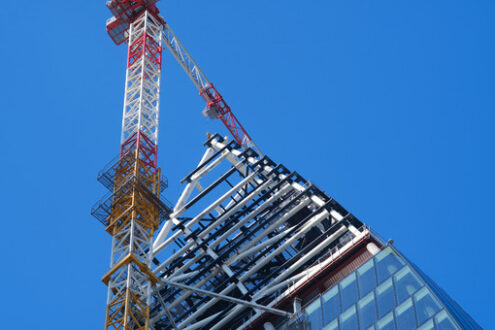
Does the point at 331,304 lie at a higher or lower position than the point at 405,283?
higher

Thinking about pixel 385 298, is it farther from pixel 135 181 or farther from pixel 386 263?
pixel 135 181

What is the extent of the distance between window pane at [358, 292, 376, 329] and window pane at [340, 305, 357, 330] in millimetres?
435

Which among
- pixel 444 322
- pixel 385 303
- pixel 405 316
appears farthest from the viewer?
pixel 385 303

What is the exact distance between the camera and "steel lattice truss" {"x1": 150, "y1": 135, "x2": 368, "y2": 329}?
74750 millimetres

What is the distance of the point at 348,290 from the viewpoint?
67562mm

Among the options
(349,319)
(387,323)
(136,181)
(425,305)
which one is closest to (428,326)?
(425,305)

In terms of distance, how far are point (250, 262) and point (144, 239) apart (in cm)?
928

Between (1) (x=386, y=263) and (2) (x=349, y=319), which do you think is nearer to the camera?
(2) (x=349, y=319)

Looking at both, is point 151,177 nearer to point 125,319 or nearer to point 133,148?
point 133,148

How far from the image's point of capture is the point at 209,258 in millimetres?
80625

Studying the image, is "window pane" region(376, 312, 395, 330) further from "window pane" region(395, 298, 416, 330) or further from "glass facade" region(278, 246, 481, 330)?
"window pane" region(395, 298, 416, 330)

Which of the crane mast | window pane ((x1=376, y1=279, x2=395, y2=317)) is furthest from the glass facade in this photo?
the crane mast

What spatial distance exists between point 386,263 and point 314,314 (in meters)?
5.83

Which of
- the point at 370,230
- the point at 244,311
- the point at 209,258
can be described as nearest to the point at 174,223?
the point at 209,258
